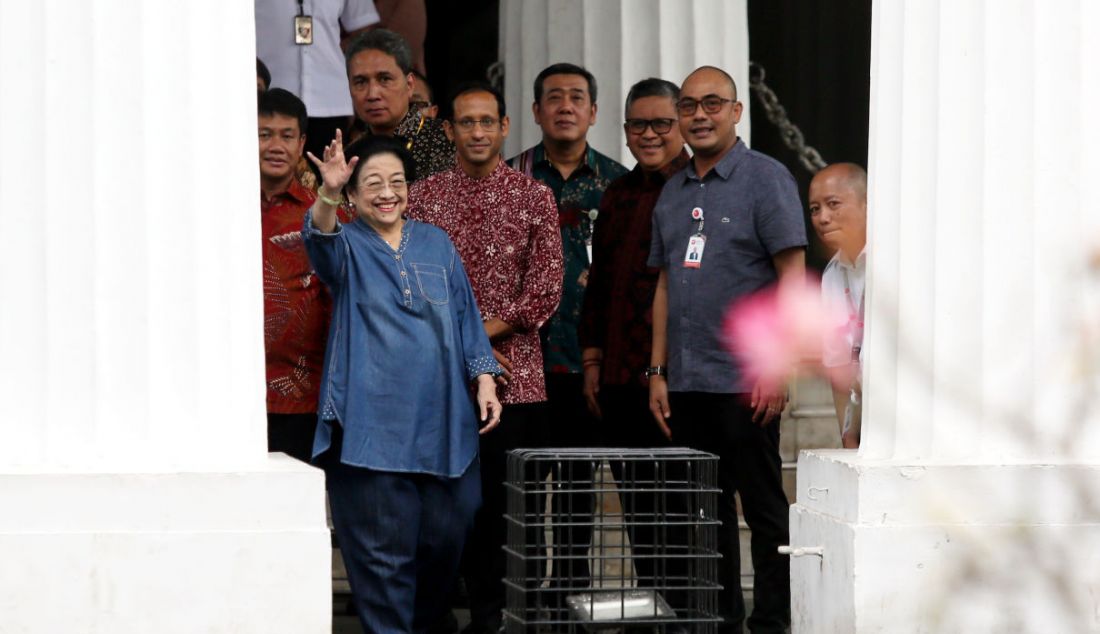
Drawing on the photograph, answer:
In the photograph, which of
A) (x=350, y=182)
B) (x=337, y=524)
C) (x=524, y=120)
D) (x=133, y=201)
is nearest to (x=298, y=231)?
(x=350, y=182)

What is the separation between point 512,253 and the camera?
7.65 metres

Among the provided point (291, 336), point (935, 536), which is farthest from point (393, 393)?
point (935, 536)

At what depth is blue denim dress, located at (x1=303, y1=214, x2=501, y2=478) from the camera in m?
6.85

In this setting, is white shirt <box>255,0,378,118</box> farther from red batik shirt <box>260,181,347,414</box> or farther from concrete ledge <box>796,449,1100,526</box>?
concrete ledge <box>796,449,1100,526</box>

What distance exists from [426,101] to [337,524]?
2.88 metres

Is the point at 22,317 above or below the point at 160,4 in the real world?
below

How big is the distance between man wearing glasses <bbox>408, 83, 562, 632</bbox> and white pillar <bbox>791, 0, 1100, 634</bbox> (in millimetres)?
1705

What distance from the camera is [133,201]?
19.1 feet

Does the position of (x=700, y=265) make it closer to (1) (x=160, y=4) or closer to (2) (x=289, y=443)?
(2) (x=289, y=443)

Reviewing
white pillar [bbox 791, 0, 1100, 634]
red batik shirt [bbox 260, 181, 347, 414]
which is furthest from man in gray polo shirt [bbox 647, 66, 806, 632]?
red batik shirt [bbox 260, 181, 347, 414]

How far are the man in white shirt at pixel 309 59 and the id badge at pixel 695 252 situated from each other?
2.38 meters

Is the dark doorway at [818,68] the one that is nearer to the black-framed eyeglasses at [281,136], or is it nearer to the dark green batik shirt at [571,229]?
the dark green batik shirt at [571,229]

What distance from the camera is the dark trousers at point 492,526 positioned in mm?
7531

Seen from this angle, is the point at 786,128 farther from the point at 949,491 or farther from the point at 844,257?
the point at 949,491
